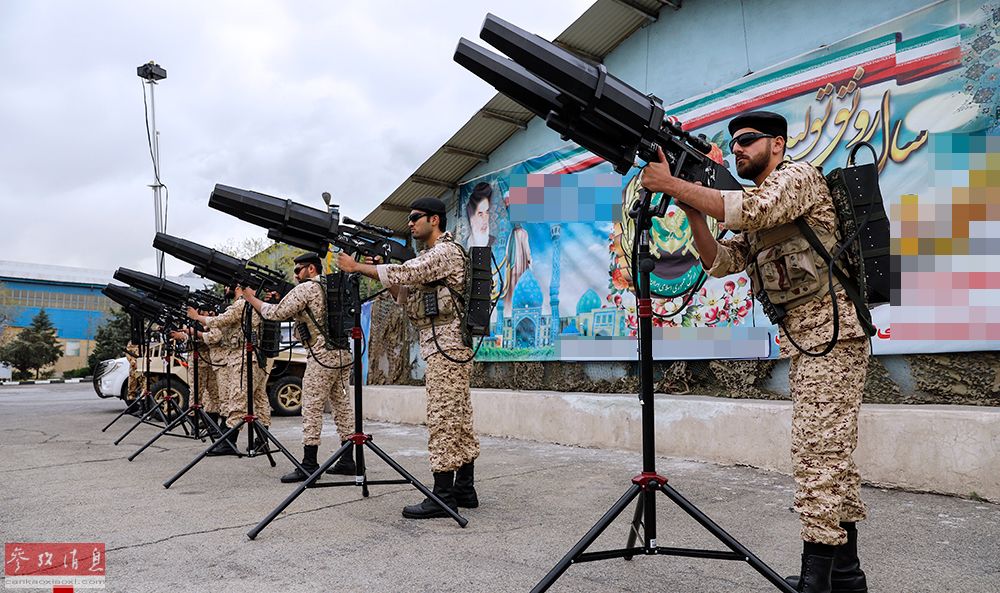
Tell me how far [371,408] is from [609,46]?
6.55 m

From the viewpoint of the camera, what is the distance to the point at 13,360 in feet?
113

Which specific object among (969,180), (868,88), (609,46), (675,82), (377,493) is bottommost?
(377,493)

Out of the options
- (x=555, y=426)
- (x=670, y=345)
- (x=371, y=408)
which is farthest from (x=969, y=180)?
(x=371, y=408)

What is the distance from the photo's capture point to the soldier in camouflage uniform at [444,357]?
4273 millimetres

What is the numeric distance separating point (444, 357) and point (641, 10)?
5.37 metres

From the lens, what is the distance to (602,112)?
259cm

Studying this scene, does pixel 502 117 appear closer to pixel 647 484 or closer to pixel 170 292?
pixel 170 292

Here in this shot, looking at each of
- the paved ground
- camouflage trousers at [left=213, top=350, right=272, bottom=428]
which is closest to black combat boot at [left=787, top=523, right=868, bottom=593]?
the paved ground

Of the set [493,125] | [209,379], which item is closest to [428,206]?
[209,379]

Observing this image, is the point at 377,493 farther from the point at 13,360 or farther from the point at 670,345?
the point at 13,360

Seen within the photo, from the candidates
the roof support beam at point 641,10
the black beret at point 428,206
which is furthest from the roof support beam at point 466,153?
the black beret at point 428,206

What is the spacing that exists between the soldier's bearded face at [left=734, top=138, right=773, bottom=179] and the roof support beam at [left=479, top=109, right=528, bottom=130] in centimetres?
670

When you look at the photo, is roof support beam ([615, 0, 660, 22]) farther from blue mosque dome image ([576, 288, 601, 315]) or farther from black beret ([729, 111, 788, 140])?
black beret ([729, 111, 788, 140])

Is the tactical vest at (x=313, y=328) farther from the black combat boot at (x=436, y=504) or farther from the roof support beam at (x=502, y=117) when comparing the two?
the roof support beam at (x=502, y=117)
